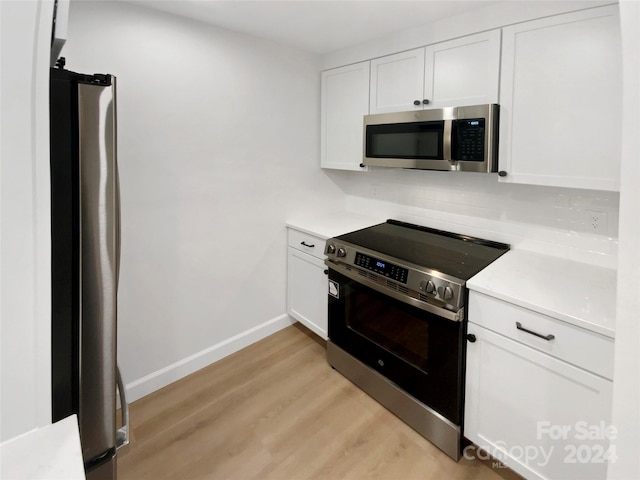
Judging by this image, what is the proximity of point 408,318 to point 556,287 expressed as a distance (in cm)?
69

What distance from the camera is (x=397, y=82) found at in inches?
89.5

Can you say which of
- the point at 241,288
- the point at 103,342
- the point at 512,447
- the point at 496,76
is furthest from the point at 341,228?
the point at 103,342

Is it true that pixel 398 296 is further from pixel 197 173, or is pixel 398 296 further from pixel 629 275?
pixel 197 173

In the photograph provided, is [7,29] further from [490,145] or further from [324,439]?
[324,439]

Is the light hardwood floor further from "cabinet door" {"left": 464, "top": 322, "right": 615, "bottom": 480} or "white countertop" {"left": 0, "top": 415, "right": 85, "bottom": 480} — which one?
"white countertop" {"left": 0, "top": 415, "right": 85, "bottom": 480}

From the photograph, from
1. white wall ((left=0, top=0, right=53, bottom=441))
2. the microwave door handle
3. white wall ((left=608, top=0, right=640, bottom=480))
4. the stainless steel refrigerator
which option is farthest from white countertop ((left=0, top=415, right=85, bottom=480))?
the microwave door handle

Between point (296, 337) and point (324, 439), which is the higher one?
point (296, 337)

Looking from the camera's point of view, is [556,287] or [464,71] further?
[464,71]

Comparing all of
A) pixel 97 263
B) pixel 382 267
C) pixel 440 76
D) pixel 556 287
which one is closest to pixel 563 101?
pixel 440 76

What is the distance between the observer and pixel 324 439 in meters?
1.90

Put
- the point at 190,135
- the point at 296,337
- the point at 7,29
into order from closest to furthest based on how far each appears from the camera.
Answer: the point at 7,29 < the point at 190,135 < the point at 296,337

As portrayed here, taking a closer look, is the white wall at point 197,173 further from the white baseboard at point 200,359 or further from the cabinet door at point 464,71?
the cabinet door at point 464,71

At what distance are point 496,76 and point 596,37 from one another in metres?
0.41

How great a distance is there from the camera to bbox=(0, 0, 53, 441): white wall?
0.68 metres
